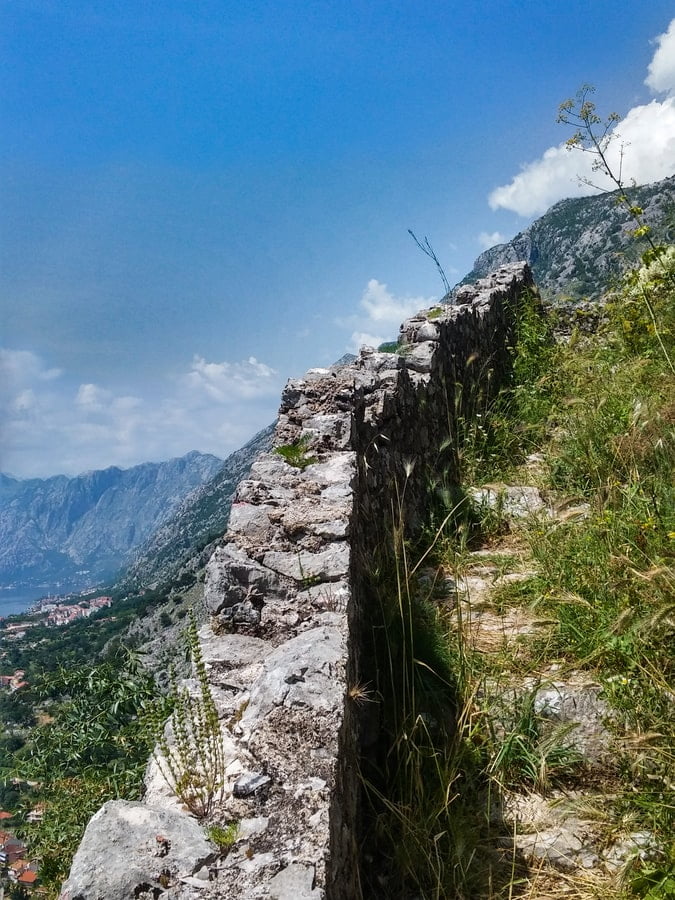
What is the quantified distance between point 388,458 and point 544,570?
68.5 inches

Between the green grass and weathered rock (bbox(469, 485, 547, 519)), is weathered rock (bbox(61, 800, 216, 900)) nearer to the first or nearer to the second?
the green grass

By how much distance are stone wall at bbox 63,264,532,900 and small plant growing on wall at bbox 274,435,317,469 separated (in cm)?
1

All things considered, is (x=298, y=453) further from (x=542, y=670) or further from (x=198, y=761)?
(x=198, y=761)

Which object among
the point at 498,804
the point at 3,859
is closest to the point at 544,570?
the point at 498,804

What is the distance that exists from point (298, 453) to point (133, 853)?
2923mm

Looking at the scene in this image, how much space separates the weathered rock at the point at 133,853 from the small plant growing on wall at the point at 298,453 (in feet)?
8.55

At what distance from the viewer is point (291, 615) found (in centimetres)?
292

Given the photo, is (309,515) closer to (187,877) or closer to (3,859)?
(187,877)

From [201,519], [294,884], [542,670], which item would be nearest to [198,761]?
[294,884]

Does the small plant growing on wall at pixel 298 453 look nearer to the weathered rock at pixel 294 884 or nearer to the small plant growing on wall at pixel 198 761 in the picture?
the small plant growing on wall at pixel 198 761

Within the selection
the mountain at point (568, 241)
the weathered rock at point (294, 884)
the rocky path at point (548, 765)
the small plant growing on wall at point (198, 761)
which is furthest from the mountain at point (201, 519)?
the weathered rock at point (294, 884)

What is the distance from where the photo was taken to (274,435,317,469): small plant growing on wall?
4199 mm

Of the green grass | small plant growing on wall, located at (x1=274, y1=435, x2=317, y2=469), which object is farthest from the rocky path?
small plant growing on wall, located at (x1=274, y1=435, x2=317, y2=469)

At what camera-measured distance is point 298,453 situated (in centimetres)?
432
